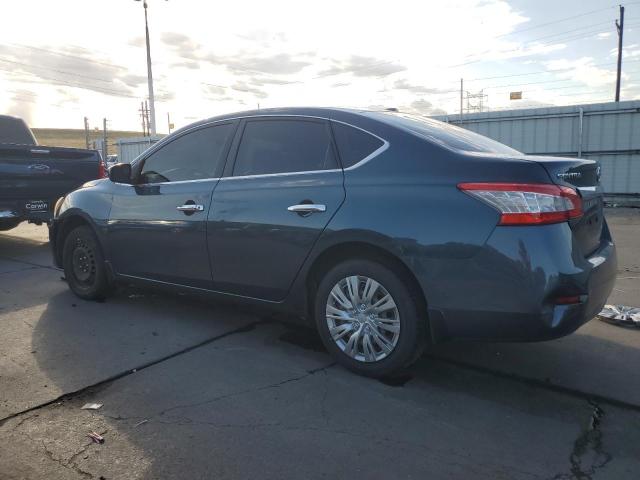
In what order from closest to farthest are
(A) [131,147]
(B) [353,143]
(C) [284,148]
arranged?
(B) [353,143] → (C) [284,148] → (A) [131,147]

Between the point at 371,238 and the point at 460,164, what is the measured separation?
0.66 m

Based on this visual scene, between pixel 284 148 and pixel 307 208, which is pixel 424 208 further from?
pixel 284 148

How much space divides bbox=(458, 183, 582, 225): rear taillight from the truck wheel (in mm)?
3654

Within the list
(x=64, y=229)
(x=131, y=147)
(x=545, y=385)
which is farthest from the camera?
(x=131, y=147)

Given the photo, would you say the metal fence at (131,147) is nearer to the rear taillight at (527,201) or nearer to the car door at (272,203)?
the car door at (272,203)

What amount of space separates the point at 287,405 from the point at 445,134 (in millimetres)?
1982

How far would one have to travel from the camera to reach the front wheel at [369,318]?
320 cm

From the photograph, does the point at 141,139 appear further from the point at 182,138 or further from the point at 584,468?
the point at 584,468

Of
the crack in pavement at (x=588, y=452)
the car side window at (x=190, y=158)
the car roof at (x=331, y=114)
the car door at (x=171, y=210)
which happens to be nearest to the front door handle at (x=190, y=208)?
the car door at (x=171, y=210)

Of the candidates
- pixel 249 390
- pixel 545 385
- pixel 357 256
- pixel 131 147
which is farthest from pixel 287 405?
pixel 131 147

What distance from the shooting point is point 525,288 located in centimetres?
283

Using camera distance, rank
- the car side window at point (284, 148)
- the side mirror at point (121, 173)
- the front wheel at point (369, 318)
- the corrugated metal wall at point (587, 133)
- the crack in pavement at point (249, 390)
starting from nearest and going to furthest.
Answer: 1. the crack in pavement at point (249, 390)
2. the front wheel at point (369, 318)
3. the car side window at point (284, 148)
4. the side mirror at point (121, 173)
5. the corrugated metal wall at point (587, 133)

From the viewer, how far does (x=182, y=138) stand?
455 centimetres

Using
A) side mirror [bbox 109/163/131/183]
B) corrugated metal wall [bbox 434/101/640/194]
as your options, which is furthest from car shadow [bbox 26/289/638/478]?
corrugated metal wall [bbox 434/101/640/194]
